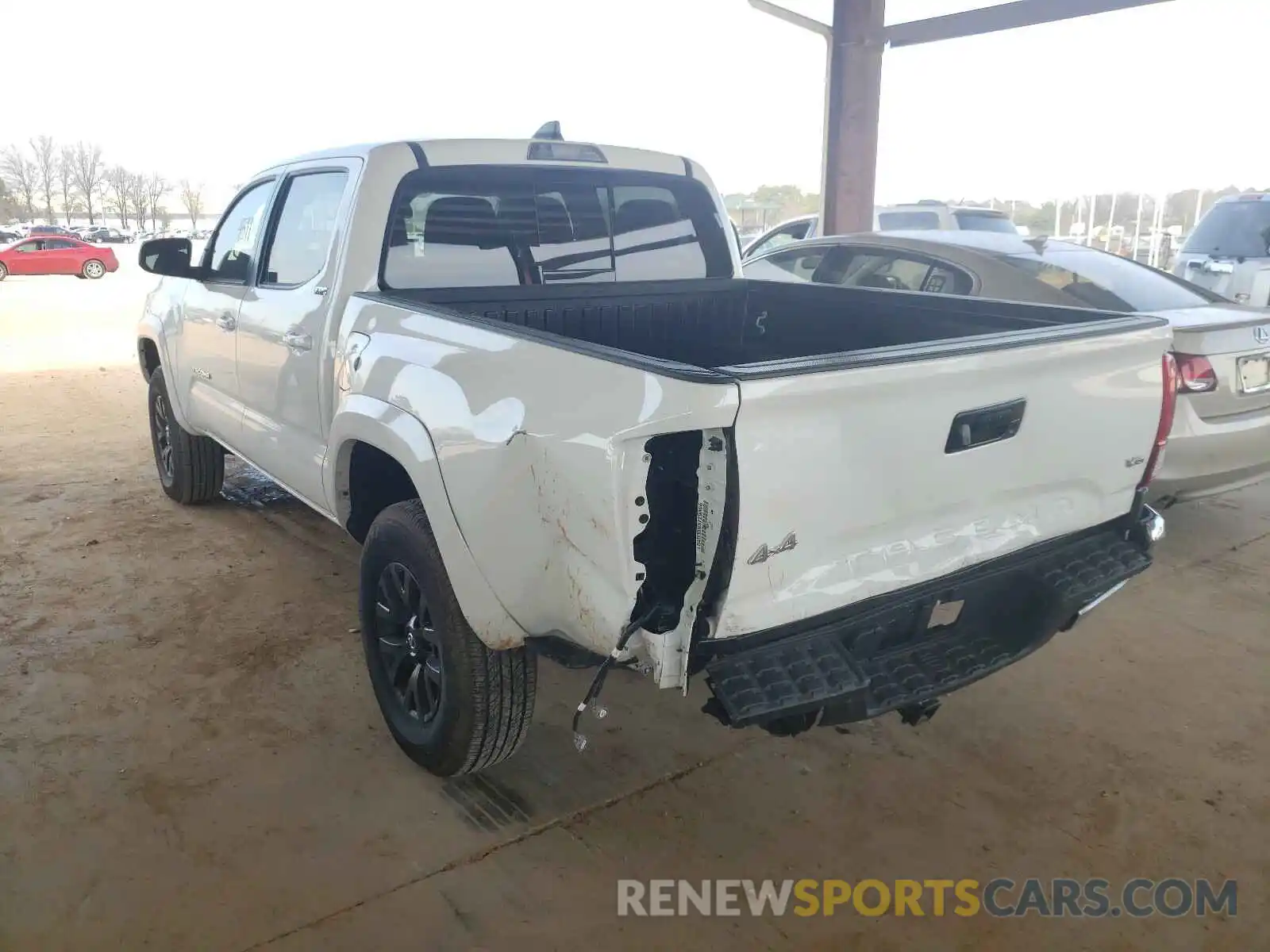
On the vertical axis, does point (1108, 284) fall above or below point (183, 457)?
above

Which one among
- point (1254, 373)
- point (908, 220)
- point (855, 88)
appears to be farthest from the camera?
point (908, 220)

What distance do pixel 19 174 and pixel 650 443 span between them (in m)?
125

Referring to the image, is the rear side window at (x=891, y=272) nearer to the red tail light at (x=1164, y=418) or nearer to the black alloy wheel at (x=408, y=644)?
the red tail light at (x=1164, y=418)

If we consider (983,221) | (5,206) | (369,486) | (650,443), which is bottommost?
(369,486)

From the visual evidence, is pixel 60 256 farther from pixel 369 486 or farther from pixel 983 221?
pixel 369 486

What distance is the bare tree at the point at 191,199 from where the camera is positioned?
104m

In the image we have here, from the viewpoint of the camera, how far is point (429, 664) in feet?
9.25

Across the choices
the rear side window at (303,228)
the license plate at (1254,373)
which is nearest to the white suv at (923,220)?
the license plate at (1254,373)

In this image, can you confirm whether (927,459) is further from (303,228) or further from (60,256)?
(60,256)

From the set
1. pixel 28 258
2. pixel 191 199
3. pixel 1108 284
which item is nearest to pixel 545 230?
pixel 1108 284

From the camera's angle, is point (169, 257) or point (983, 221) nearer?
point (169, 257)

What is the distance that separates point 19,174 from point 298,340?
403ft

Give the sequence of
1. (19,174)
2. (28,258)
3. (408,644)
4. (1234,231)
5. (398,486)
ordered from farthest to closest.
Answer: (19,174) < (28,258) < (1234,231) < (398,486) < (408,644)

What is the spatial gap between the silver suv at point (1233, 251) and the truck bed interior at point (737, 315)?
6621 millimetres
